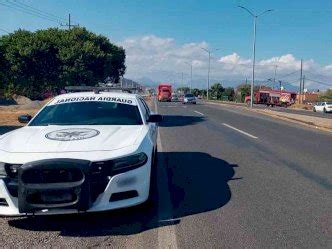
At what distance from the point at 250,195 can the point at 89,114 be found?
2.89 m

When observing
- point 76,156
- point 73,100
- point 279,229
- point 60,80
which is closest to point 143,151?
point 76,156

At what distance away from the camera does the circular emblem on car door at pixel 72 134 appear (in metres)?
5.28

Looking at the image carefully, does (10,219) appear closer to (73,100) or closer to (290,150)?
(73,100)

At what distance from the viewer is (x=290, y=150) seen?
37.9ft

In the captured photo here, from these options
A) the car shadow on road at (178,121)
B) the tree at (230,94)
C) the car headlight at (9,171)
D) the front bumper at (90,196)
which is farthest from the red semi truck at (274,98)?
the car headlight at (9,171)

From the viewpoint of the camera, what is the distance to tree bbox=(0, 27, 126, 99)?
30.5 metres

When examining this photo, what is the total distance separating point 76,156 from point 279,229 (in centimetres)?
249

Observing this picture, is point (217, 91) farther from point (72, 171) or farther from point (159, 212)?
point (72, 171)

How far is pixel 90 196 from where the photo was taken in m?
4.58

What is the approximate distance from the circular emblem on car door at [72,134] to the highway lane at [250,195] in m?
1.52

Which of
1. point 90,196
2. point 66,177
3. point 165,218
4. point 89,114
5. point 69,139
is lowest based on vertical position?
point 165,218

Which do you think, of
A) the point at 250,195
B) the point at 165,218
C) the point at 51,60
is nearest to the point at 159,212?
Answer: the point at 165,218

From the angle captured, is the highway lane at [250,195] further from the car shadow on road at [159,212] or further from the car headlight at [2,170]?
the car headlight at [2,170]

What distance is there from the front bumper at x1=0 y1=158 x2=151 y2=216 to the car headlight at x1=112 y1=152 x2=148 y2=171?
0.05m
